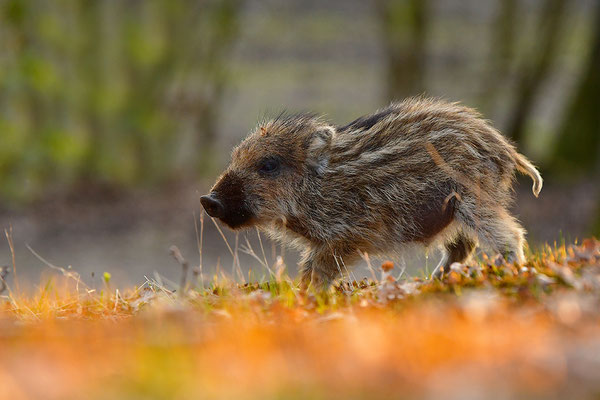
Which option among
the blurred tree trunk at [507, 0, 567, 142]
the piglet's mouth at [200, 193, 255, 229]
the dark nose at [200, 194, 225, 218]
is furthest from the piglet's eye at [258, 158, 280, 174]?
the blurred tree trunk at [507, 0, 567, 142]

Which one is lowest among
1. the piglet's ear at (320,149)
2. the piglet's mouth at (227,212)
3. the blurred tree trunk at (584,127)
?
the blurred tree trunk at (584,127)

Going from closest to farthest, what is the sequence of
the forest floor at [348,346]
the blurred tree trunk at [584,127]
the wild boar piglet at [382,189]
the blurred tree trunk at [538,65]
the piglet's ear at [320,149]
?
1. the forest floor at [348,346]
2. the wild boar piglet at [382,189]
3. the piglet's ear at [320,149]
4. the blurred tree trunk at [584,127]
5. the blurred tree trunk at [538,65]

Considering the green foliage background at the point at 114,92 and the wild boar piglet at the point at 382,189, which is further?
the green foliage background at the point at 114,92

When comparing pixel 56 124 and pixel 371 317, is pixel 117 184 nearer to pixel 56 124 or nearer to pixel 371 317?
pixel 56 124

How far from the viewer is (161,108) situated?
18.4 meters

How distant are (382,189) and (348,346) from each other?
2.97 metres

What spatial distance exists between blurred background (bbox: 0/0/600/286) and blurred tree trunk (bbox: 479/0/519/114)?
3 cm

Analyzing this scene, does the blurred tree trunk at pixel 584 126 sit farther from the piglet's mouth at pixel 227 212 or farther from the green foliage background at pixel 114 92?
the piglet's mouth at pixel 227 212

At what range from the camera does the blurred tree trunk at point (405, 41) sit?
52.8 feet

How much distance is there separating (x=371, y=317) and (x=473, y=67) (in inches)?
661

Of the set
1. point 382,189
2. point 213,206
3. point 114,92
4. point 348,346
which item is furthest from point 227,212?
point 114,92

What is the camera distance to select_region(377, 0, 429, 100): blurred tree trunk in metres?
16.1

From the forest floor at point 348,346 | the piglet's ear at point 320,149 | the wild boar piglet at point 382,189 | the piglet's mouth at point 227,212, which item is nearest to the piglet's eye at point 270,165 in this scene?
the wild boar piglet at point 382,189

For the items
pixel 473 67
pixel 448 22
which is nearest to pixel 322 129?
pixel 473 67
